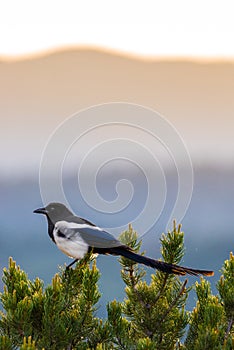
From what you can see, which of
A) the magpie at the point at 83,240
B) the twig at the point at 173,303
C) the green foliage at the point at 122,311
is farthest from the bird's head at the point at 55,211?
the twig at the point at 173,303

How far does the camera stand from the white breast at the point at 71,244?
376 centimetres

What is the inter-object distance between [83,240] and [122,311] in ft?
2.13

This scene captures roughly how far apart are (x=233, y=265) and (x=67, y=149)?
773 millimetres

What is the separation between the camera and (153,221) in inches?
126

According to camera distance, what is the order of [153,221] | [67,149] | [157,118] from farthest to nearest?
[157,118]
[67,149]
[153,221]

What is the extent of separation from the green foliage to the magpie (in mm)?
42

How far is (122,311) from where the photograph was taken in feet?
10.5

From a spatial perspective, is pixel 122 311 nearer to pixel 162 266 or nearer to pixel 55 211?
pixel 162 266

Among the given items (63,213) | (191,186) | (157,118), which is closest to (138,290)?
(191,186)

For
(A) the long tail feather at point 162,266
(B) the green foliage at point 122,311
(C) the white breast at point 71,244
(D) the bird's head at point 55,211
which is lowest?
(B) the green foliage at point 122,311

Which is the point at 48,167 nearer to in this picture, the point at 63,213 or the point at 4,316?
the point at 4,316

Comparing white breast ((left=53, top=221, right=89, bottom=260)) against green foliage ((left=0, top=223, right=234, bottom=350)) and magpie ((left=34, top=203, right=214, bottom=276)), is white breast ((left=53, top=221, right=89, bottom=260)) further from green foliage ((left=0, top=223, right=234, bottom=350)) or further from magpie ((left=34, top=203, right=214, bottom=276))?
green foliage ((left=0, top=223, right=234, bottom=350))

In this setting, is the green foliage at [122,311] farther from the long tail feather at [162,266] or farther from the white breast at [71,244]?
the white breast at [71,244]

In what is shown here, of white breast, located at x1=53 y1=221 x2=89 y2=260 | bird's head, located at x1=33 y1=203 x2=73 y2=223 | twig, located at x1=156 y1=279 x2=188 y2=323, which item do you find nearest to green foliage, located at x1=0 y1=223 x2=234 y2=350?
twig, located at x1=156 y1=279 x2=188 y2=323
